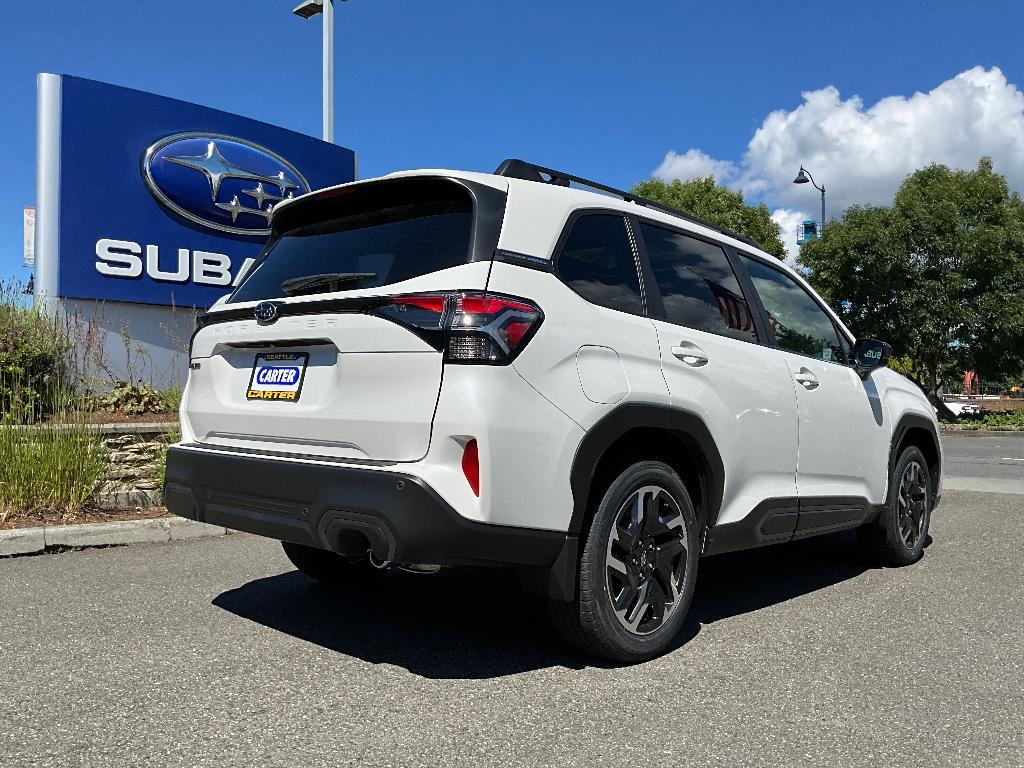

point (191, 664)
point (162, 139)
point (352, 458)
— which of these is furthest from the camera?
point (162, 139)

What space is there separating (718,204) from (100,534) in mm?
31859

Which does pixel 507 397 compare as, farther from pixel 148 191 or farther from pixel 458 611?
pixel 148 191

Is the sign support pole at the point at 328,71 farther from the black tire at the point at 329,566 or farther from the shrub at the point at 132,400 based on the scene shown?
the black tire at the point at 329,566

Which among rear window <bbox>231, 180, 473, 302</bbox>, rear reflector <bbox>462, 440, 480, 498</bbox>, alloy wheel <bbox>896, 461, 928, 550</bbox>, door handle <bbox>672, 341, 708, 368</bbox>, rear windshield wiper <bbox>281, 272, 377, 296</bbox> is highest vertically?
rear window <bbox>231, 180, 473, 302</bbox>

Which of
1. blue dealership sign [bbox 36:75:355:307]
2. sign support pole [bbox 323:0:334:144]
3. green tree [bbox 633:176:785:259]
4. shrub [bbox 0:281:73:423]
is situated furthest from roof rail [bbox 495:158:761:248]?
green tree [bbox 633:176:785:259]

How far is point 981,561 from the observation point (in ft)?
18.5

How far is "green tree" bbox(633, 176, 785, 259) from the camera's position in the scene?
3466 centimetres

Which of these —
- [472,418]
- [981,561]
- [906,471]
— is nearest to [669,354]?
[472,418]

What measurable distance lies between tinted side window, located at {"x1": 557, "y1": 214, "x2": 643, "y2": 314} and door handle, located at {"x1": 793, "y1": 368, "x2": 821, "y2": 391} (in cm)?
126

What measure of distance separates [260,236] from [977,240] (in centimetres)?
1969

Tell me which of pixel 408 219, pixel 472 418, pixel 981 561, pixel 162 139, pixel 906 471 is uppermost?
pixel 162 139

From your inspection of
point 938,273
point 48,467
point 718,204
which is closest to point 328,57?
point 48,467

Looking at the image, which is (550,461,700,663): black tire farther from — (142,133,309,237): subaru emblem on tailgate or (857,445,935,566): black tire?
(142,133,309,237): subaru emblem on tailgate

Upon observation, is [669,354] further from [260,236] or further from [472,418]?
[260,236]
